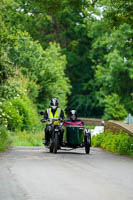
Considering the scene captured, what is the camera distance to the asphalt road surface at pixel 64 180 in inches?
384

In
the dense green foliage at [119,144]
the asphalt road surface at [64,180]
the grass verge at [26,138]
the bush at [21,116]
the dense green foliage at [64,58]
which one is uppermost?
the dense green foliage at [64,58]

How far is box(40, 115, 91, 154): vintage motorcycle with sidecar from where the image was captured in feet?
65.0

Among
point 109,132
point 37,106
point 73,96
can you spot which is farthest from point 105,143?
point 73,96

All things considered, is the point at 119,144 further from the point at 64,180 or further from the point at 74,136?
the point at 64,180

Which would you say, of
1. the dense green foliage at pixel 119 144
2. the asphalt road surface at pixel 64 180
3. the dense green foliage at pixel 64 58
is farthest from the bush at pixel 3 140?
the asphalt road surface at pixel 64 180

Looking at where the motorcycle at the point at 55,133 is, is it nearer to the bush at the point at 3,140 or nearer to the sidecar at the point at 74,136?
the sidecar at the point at 74,136

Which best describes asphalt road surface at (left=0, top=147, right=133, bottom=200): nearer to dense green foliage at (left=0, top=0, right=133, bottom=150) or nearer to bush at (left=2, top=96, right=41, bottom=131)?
dense green foliage at (left=0, top=0, right=133, bottom=150)

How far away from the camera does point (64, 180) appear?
11.7m

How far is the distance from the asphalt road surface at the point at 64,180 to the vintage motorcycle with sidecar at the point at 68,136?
10.8ft

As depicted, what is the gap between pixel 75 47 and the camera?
250ft

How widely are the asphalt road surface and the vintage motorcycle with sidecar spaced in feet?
10.8

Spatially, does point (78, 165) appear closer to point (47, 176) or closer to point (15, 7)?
point (47, 176)

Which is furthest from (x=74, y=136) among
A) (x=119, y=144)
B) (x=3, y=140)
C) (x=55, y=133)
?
(x=3, y=140)

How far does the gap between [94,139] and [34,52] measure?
1852 cm
